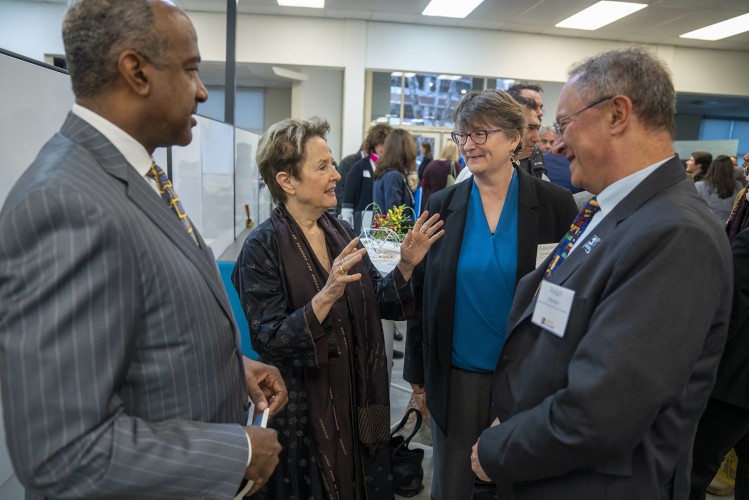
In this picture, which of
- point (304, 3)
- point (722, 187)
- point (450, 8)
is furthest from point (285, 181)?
point (450, 8)

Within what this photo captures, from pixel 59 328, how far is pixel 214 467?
30 centimetres

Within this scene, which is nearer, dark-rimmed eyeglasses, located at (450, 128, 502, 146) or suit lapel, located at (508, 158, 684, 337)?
suit lapel, located at (508, 158, 684, 337)

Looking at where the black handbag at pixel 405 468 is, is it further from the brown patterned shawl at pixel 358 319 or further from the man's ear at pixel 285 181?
the man's ear at pixel 285 181

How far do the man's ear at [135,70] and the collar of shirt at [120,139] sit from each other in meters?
0.07

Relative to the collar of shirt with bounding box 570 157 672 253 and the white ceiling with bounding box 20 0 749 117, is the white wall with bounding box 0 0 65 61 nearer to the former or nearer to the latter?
the white ceiling with bounding box 20 0 749 117

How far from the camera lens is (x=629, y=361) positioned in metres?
0.83

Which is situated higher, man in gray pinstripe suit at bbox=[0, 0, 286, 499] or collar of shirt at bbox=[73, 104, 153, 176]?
collar of shirt at bbox=[73, 104, 153, 176]

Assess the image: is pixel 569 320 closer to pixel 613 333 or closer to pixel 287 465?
pixel 613 333

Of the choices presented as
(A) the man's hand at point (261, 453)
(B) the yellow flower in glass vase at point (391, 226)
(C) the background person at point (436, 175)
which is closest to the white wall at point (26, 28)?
(C) the background person at point (436, 175)

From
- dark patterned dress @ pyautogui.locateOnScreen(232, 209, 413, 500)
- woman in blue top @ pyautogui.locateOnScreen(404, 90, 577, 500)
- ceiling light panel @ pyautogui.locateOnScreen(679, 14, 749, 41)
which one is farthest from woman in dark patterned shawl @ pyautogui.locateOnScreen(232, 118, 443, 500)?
ceiling light panel @ pyautogui.locateOnScreen(679, 14, 749, 41)

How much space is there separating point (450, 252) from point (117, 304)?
1.18m

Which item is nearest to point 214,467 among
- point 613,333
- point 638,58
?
point 613,333

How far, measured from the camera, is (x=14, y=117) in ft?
3.64

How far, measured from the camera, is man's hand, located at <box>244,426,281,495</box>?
31.6 inches
